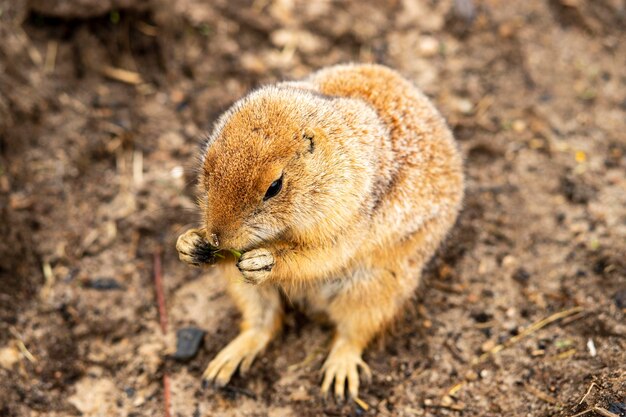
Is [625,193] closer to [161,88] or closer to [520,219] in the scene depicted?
[520,219]

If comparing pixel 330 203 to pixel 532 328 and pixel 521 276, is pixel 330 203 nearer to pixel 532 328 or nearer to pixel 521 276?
pixel 532 328

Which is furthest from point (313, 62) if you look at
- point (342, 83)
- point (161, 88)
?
point (342, 83)

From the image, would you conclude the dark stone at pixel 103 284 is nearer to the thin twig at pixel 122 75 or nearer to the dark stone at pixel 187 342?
the dark stone at pixel 187 342

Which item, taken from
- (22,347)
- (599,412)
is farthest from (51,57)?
(599,412)

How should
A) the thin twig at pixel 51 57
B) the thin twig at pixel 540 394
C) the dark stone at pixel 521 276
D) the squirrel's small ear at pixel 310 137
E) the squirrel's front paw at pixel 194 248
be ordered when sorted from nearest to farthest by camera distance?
the squirrel's small ear at pixel 310 137 < the squirrel's front paw at pixel 194 248 < the thin twig at pixel 540 394 < the dark stone at pixel 521 276 < the thin twig at pixel 51 57

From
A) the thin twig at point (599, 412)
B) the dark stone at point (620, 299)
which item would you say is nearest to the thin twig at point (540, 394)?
the thin twig at point (599, 412)

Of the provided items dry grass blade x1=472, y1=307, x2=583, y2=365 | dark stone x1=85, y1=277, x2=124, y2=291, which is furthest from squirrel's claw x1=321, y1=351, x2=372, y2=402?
dark stone x1=85, y1=277, x2=124, y2=291

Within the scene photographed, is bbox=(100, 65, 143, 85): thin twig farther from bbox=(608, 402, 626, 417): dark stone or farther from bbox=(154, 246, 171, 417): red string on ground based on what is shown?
bbox=(608, 402, 626, 417): dark stone
